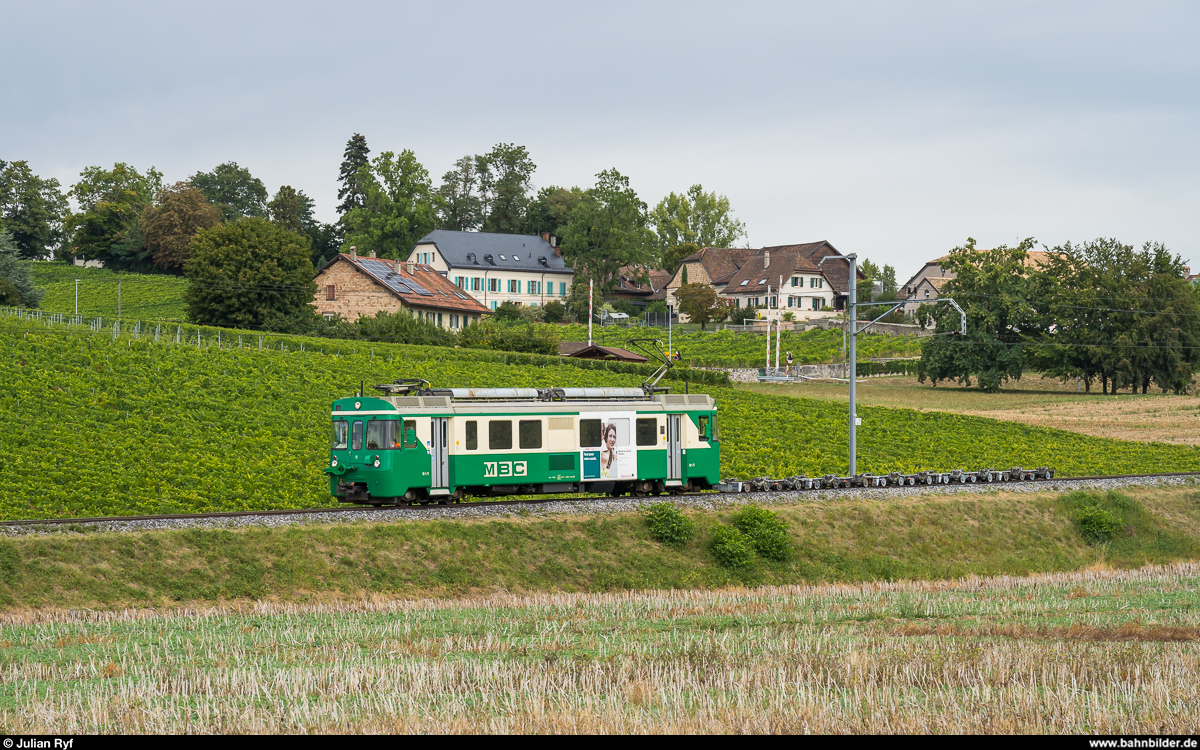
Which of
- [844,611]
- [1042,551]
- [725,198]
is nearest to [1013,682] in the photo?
[844,611]

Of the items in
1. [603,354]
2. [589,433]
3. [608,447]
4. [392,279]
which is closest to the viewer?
[589,433]

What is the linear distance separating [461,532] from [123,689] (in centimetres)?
1424

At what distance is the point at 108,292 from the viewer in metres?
101

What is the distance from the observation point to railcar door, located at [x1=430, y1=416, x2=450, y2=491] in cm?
2659

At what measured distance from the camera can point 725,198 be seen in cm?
14100

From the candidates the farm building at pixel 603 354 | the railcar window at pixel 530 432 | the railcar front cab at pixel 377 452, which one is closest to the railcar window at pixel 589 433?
the railcar window at pixel 530 432

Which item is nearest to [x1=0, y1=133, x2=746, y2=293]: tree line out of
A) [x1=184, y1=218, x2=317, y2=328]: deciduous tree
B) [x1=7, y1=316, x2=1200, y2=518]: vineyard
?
[x1=184, y1=218, x2=317, y2=328]: deciduous tree

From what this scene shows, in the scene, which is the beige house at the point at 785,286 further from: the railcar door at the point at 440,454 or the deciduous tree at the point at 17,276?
the railcar door at the point at 440,454

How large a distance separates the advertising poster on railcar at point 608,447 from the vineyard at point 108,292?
6440 cm

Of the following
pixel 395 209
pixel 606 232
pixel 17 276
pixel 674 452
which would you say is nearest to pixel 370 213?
pixel 395 209

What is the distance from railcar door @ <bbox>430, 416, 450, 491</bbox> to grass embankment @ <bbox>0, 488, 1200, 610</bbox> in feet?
6.54

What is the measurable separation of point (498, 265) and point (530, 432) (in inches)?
3260

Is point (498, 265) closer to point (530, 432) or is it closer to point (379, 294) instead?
point (379, 294)

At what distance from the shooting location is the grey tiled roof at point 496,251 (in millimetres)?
107188
